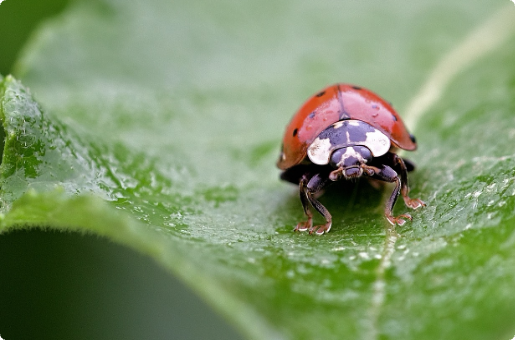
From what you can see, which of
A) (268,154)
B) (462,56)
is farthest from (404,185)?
(462,56)

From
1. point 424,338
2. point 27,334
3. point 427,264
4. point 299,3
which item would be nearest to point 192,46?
point 299,3

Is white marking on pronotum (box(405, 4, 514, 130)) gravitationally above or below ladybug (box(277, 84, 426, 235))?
above

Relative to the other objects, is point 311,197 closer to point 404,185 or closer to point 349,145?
point 349,145

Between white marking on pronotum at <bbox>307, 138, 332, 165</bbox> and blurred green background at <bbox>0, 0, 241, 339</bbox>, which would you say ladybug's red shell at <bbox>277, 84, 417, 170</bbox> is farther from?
blurred green background at <bbox>0, 0, 241, 339</bbox>

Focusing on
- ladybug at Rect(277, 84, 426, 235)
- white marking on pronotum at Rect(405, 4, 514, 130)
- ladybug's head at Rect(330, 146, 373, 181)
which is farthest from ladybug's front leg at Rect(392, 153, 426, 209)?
white marking on pronotum at Rect(405, 4, 514, 130)

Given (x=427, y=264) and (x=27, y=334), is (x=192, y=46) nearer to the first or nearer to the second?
(x=27, y=334)

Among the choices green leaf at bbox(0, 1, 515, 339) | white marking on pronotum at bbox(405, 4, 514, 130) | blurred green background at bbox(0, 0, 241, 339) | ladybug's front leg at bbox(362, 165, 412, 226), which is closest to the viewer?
green leaf at bbox(0, 1, 515, 339)

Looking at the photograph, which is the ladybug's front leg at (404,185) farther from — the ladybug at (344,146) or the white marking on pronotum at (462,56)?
the white marking on pronotum at (462,56)
